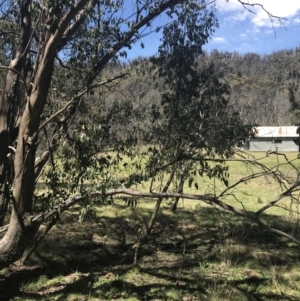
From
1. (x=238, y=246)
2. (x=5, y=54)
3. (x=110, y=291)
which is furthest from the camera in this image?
(x=5, y=54)

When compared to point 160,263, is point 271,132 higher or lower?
higher

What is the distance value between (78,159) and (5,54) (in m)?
4.53

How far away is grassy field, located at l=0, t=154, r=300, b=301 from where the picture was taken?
569 centimetres

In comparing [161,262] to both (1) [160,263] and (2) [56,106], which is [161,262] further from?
(2) [56,106]

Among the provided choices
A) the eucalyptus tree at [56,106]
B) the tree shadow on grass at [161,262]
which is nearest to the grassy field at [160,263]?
the tree shadow on grass at [161,262]

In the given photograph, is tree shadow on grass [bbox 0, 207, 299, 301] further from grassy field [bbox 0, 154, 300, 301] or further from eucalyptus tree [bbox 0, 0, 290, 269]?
eucalyptus tree [bbox 0, 0, 290, 269]

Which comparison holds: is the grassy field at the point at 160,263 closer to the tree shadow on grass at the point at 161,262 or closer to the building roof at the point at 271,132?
the tree shadow on grass at the point at 161,262

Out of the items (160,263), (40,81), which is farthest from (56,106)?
(160,263)

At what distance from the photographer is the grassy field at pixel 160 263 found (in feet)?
18.7

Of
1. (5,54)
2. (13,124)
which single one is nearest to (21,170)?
(13,124)

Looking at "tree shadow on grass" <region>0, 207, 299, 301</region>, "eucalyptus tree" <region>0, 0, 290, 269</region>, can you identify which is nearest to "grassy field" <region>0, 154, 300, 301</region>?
"tree shadow on grass" <region>0, 207, 299, 301</region>

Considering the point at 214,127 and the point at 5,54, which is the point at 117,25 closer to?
the point at 214,127

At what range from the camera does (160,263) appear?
7.00m

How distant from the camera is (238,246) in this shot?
7.61m
